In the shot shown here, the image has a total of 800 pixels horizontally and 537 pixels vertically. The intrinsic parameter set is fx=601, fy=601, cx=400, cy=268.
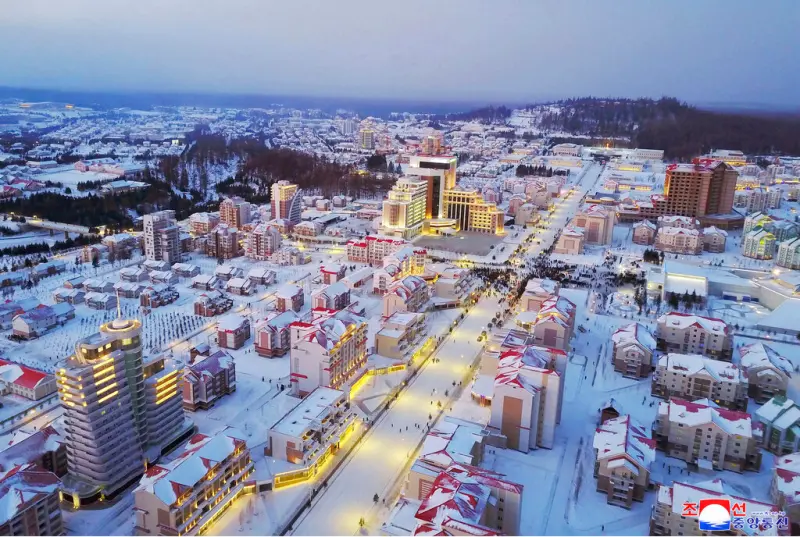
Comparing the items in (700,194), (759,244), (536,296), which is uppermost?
(700,194)

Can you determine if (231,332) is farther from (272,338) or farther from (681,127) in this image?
(681,127)

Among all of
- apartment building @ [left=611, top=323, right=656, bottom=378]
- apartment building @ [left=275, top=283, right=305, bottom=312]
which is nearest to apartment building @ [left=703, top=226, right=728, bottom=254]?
apartment building @ [left=611, top=323, right=656, bottom=378]

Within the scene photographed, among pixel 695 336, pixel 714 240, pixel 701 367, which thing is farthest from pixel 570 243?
pixel 701 367

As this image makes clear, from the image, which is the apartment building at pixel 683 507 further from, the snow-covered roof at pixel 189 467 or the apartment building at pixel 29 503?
the apartment building at pixel 29 503

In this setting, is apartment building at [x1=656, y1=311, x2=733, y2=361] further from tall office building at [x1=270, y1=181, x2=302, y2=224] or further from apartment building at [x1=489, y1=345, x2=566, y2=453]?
tall office building at [x1=270, y1=181, x2=302, y2=224]

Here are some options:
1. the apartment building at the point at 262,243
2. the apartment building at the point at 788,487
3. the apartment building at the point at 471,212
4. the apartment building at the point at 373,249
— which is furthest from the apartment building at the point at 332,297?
the apartment building at the point at 471,212
